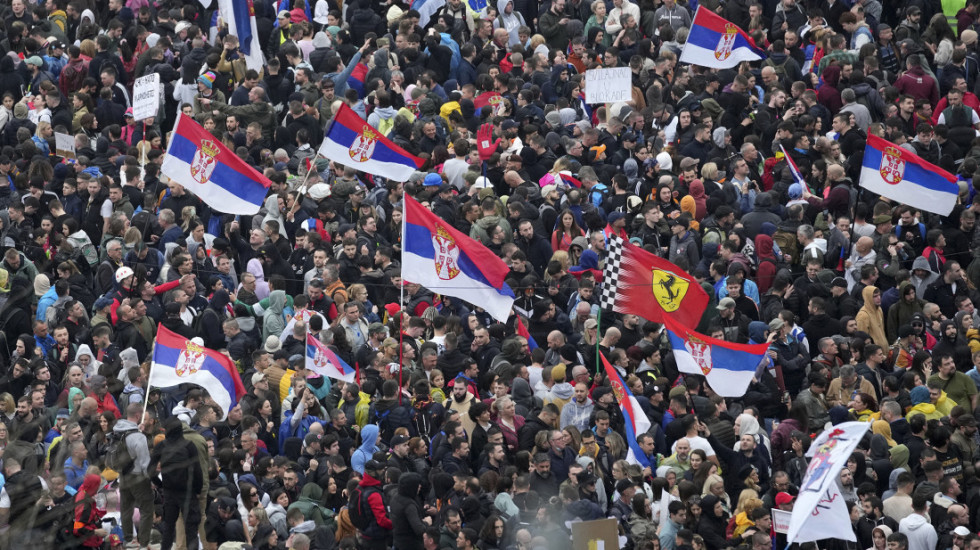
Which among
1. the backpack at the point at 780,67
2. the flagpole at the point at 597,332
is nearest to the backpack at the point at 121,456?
the flagpole at the point at 597,332

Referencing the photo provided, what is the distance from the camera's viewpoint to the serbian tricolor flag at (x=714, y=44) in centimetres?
2519

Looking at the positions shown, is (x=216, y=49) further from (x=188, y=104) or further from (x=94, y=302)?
(x=94, y=302)

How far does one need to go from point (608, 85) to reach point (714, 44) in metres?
1.48

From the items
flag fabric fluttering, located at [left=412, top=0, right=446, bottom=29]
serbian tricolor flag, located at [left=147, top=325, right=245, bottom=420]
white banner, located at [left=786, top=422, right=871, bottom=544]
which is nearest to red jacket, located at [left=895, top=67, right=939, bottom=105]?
flag fabric fluttering, located at [left=412, top=0, right=446, bottom=29]

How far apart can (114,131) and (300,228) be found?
11.7 ft

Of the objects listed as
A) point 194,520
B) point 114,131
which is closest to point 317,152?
point 114,131

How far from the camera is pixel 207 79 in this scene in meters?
26.6

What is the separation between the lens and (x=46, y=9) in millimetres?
29484

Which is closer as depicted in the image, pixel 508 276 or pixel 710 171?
pixel 508 276

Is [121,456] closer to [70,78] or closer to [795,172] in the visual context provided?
[795,172]

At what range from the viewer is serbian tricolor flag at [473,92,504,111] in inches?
1023

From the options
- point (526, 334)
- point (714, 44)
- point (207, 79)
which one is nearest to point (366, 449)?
point (526, 334)

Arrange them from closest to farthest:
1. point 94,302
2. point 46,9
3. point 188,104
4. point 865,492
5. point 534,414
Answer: point 865,492 → point 534,414 → point 94,302 → point 188,104 → point 46,9

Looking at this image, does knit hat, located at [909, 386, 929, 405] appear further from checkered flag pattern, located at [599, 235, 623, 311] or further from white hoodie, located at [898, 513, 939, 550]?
checkered flag pattern, located at [599, 235, 623, 311]
